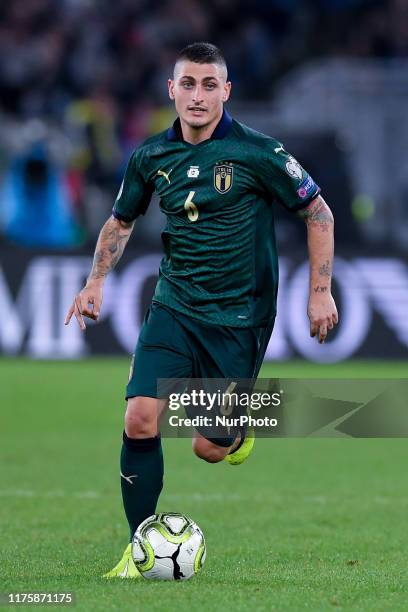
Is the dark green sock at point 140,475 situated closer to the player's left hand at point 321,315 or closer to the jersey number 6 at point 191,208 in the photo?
the player's left hand at point 321,315

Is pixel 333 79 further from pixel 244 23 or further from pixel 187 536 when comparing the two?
pixel 187 536

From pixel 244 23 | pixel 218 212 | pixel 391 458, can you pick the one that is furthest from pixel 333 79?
pixel 218 212

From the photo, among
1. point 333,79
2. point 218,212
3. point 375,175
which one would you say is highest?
point 218,212

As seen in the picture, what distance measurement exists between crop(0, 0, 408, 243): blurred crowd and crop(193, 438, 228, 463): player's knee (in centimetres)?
1141

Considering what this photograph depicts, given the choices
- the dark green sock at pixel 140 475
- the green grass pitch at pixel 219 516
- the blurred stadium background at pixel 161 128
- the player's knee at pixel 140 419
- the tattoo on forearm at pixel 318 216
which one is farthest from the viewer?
the blurred stadium background at pixel 161 128

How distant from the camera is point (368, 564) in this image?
5.83 metres

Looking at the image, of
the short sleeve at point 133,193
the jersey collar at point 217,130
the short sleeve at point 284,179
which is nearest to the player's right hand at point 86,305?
the short sleeve at point 133,193

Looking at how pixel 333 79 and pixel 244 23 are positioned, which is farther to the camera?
pixel 244 23

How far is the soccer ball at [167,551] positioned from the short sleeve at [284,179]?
1435 mm

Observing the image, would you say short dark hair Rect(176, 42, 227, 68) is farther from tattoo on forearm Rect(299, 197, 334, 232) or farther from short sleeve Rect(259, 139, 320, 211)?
tattoo on forearm Rect(299, 197, 334, 232)

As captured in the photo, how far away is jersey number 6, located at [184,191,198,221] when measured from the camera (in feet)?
18.6

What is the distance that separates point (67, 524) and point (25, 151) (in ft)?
36.5

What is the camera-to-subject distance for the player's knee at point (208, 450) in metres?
6.02

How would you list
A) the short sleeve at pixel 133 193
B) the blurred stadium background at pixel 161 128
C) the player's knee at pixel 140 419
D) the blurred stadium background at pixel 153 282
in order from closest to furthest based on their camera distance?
the player's knee at pixel 140 419, the short sleeve at pixel 133 193, the blurred stadium background at pixel 153 282, the blurred stadium background at pixel 161 128
